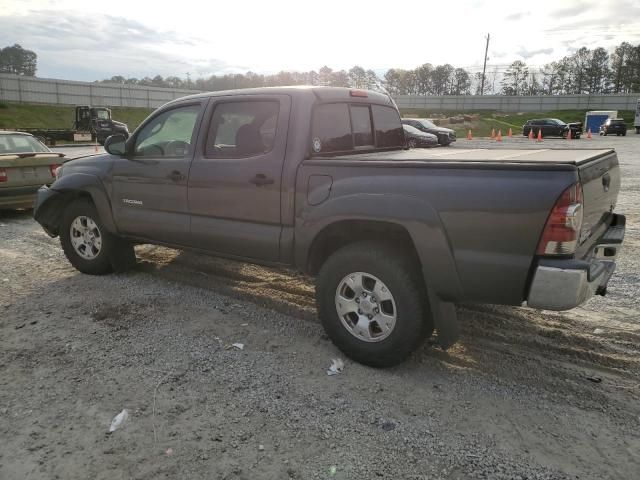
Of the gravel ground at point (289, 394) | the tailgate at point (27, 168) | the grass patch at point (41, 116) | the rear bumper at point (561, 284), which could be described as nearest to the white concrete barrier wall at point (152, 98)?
the grass patch at point (41, 116)

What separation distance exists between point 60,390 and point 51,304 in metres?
1.83

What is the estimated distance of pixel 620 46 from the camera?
87625mm

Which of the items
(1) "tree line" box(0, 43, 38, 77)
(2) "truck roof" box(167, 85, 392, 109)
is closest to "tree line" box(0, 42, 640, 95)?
(1) "tree line" box(0, 43, 38, 77)

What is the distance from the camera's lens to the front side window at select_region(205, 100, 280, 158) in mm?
4234

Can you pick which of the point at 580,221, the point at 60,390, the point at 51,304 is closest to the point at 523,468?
the point at 580,221

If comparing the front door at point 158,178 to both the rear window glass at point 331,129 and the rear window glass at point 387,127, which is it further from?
the rear window glass at point 387,127

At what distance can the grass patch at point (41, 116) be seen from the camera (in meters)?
42.7

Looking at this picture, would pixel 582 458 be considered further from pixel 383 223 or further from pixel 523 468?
pixel 383 223

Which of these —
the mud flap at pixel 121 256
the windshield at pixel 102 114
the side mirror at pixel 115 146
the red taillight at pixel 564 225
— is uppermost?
the windshield at pixel 102 114

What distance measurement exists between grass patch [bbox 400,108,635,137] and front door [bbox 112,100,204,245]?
41.4 m

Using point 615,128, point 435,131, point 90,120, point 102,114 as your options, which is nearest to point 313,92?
point 435,131

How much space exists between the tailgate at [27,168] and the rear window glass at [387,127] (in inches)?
277

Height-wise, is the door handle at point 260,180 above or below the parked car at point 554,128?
below

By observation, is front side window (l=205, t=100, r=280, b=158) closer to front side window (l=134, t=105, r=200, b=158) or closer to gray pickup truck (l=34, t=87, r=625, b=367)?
gray pickup truck (l=34, t=87, r=625, b=367)
